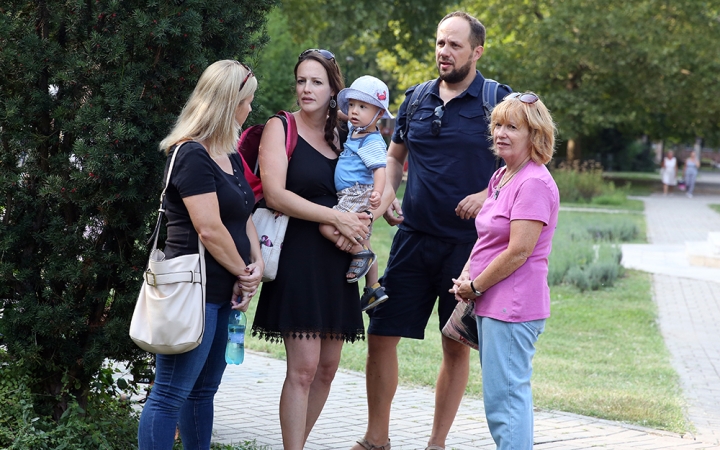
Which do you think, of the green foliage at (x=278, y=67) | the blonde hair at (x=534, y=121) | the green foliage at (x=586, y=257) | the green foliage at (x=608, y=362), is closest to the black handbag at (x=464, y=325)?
the blonde hair at (x=534, y=121)

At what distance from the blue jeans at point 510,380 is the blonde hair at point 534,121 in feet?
2.41

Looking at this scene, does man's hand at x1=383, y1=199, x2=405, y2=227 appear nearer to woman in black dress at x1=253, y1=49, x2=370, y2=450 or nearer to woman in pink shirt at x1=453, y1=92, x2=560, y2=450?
woman in black dress at x1=253, y1=49, x2=370, y2=450

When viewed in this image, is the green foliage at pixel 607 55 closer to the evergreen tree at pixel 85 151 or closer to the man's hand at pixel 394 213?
the man's hand at pixel 394 213

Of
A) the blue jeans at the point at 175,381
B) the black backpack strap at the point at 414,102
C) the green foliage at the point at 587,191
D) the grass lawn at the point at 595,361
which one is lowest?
the grass lawn at the point at 595,361

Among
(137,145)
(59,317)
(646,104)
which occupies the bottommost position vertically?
(59,317)

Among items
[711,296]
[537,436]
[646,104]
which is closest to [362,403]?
[537,436]

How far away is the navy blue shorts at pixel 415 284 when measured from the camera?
453 centimetres

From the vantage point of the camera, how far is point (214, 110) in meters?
3.56

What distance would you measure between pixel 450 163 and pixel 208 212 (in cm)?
152

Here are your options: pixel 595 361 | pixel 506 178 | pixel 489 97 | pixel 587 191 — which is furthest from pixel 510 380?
pixel 587 191

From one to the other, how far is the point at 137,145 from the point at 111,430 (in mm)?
1508

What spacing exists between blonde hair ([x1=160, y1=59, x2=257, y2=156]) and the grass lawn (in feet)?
12.3

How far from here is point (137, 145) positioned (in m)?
4.02

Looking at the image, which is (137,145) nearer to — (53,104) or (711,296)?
(53,104)
